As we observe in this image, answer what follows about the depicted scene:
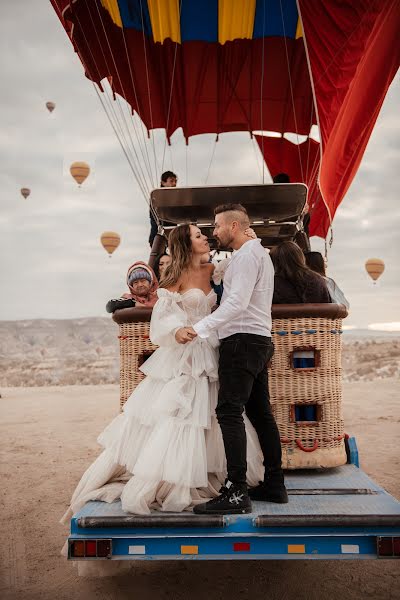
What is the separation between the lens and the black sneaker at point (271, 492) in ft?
10.7

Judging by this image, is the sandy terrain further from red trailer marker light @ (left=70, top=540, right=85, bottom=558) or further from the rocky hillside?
the rocky hillside

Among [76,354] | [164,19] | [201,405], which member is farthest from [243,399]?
[76,354]

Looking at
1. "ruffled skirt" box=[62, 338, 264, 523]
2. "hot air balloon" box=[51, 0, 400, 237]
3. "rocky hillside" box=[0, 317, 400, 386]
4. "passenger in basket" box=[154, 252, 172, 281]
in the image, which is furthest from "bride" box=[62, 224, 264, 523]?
"rocky hillside" box=[0, 317, 400, 386]

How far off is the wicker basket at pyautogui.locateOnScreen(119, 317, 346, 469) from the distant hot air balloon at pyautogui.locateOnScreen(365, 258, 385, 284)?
82.3ft

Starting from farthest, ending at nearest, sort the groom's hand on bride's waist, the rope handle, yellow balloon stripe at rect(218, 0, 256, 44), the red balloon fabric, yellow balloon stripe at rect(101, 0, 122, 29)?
1. the red balloon fabric
2. yellow balloon stripe at rect(218, 0, 256, 44)
3. yellow balloon stripe at rect(101, 0, 122, 29)
4. the rope handle
5. the groom's hand on bride's waist

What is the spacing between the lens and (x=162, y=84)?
11453mm

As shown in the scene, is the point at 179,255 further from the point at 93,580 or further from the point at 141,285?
the point at 93,580

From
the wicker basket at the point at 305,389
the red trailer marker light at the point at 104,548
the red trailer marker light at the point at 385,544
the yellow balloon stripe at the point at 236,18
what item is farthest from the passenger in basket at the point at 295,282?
the yellow balloon stripe at the point at 236,18

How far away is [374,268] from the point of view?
2792 cm

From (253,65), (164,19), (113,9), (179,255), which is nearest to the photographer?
(179,255)

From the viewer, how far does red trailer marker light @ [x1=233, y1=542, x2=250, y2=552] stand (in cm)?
280

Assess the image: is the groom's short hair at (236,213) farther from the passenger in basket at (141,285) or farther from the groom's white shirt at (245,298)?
the passenger in basket at (141,285)

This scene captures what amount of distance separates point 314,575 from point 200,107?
9.88m

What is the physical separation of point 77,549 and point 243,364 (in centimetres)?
131
